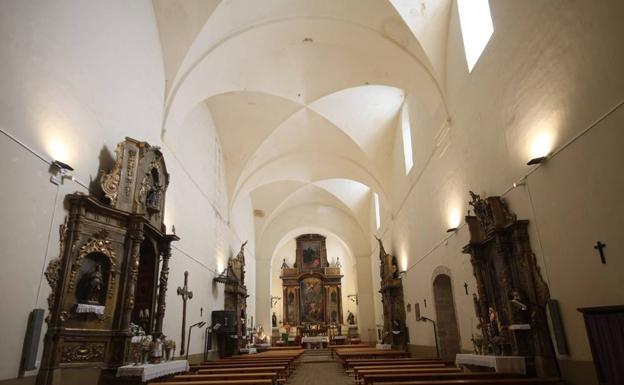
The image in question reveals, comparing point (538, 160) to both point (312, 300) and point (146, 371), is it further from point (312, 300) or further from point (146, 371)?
point (312, 300)

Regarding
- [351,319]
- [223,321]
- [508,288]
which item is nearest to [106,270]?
[508,288]

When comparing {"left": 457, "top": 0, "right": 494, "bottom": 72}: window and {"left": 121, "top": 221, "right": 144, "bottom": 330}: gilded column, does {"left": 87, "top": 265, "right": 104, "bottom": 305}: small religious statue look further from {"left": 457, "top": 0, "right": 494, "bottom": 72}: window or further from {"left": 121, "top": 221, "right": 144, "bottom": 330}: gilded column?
{"left": 457, "top": 0, "right": 494, "bottom": 72}: window

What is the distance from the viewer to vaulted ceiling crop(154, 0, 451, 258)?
378 inches

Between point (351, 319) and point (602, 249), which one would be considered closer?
point (602, 249)

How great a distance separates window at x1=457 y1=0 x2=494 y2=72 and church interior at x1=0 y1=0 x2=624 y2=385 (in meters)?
0.06

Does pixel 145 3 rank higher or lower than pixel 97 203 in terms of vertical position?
higher

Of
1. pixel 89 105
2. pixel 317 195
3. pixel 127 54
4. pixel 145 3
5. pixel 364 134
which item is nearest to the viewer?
pixel 89 105

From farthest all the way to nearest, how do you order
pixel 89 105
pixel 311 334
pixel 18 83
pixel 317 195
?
pixel 311 334, pixel 317 195, pixel 89 105, pixel 18 83

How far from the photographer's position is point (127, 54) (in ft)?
26.7

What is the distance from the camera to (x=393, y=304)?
1579cm

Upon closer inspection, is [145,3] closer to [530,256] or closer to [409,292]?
[530,256]

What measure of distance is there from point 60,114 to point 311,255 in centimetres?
2323

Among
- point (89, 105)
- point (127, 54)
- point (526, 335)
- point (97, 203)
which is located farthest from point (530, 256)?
point (127, 54)

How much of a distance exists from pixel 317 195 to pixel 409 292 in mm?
9681
